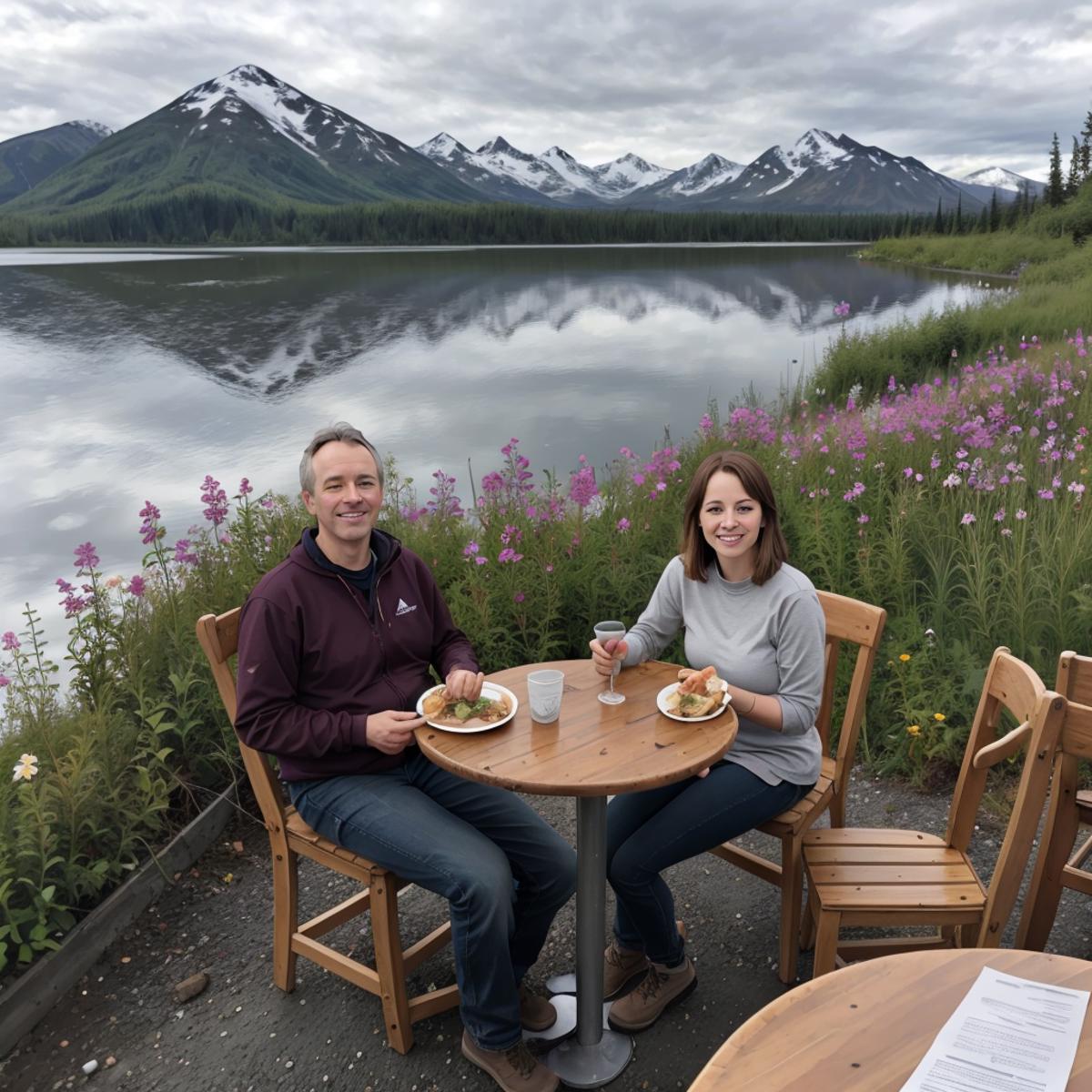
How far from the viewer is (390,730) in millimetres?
2402

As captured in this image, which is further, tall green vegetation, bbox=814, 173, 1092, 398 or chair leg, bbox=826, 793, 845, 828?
tall green vegetation, bbox=814, 173, 1092, 398

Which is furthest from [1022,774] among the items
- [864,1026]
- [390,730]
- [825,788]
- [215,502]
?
[215,502]

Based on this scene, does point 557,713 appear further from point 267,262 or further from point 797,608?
point 267,262

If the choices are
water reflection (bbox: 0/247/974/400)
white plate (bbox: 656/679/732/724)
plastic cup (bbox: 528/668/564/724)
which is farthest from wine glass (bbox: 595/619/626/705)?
water reflection (bbox: 0/247/974/400)

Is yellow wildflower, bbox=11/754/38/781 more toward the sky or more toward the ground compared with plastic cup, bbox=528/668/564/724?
more toward the ground

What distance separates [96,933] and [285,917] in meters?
0.81

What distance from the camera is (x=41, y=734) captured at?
10.8 feet

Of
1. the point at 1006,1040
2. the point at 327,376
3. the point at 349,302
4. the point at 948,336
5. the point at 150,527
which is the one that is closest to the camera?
the point at 1006,1040

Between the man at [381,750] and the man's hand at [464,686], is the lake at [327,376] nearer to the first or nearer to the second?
the man at [381,750]

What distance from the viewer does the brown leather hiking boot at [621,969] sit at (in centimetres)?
274

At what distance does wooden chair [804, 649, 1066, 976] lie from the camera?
1.93 meters

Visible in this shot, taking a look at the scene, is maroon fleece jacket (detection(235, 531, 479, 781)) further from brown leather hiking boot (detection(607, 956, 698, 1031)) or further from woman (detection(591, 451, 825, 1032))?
brown leather hiking boot (detection(607, 956, 698, 1031))

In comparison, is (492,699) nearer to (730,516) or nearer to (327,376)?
(730,516)

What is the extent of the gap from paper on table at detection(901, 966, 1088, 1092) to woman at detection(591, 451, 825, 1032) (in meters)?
1.10
